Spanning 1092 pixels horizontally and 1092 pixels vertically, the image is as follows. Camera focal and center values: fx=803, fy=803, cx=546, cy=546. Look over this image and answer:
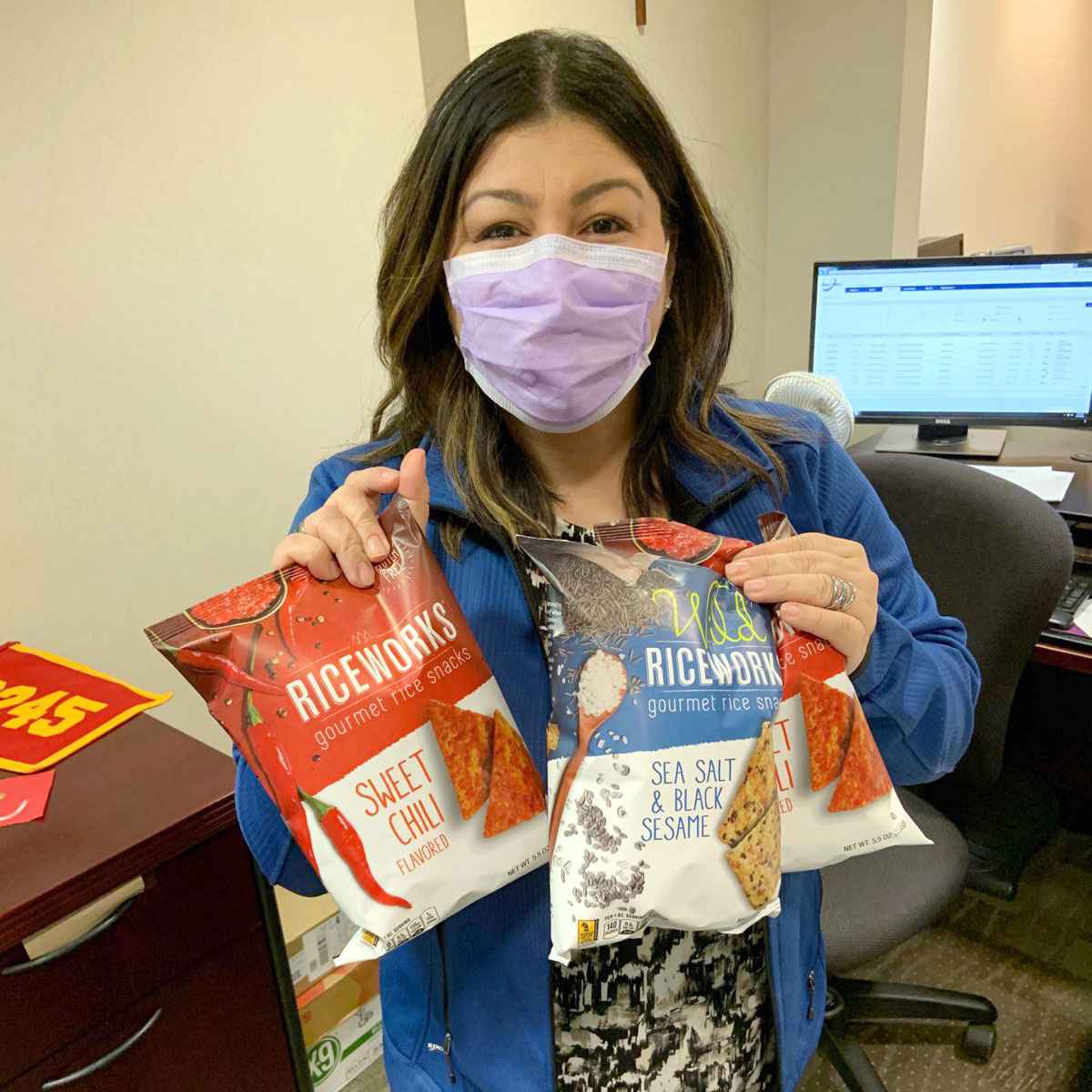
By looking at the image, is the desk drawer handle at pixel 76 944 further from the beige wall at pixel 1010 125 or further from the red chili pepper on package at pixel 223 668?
the beige wall at pixel 1010 125

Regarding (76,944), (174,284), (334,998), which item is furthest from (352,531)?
(334,998)

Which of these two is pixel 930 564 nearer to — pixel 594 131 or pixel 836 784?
pixel 836 784

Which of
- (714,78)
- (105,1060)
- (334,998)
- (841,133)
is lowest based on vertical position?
(334,998)

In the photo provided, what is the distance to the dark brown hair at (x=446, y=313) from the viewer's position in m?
0.70

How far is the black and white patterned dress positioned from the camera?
68cm

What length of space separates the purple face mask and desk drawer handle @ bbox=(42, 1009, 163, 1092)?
79 centimetres

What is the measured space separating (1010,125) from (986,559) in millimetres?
3256

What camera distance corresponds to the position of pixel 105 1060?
2.82ft

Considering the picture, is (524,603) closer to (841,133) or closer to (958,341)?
(958,341)

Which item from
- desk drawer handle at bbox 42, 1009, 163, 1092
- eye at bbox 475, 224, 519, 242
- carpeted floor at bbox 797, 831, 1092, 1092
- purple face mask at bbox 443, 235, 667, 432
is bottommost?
carpeted floor at bbox 797, 831, 1092, 1092

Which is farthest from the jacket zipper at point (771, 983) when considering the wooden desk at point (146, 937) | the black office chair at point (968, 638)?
the wooden desk at point (146, 937)

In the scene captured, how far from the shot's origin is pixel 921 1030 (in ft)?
4.89

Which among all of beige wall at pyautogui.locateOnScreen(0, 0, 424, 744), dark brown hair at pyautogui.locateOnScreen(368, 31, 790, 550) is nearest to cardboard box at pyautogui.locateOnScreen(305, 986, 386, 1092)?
beige wall at pyautogui.locateOnScreen(0, 0, 424, 744)

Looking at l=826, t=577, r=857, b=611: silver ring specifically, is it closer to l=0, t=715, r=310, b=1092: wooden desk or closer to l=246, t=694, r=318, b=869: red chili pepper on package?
l=246, t=694, r=318, b=869: red chili pepper on package
